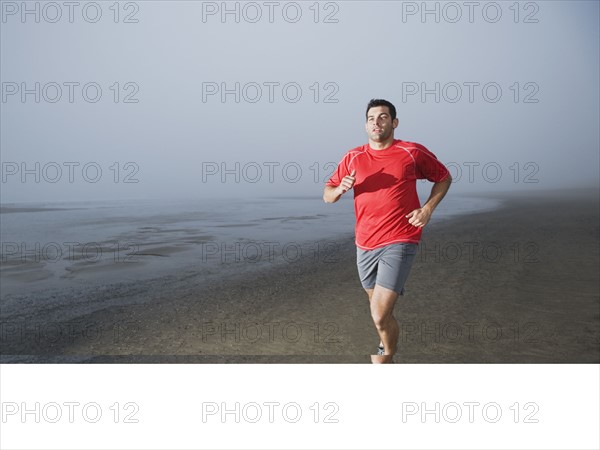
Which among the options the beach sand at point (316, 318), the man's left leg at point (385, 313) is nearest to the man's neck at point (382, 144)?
the man's left leg at point (385, 313)

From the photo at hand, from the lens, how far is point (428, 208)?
11.7 feet

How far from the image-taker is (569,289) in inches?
273

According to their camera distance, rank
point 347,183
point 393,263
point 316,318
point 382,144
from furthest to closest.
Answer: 1. point 316,318
2. point 382,144
3. point 393,263
4. point 347,183

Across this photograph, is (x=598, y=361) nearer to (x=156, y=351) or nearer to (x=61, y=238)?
(x=156, y=351)

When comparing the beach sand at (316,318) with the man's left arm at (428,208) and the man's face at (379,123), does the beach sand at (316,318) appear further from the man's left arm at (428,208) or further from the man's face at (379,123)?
the man's face at (379,123)

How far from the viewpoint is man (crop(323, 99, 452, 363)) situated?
3658 millimetres

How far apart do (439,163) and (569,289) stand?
4745 mm

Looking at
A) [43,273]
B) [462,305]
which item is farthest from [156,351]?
[43,273]

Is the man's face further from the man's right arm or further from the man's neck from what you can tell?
the man's right arm

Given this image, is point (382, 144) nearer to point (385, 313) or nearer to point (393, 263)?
point (393, 263)

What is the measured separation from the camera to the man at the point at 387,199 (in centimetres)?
366

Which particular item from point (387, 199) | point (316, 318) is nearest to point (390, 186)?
point (387, 199)

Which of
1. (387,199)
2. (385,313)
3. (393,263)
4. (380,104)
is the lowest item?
(385,313)

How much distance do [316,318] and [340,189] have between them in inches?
101
